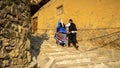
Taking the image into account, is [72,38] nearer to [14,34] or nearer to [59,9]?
[59,9]

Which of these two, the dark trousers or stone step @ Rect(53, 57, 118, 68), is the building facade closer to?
the dark trousers

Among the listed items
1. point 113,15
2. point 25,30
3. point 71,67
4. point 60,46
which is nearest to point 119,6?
point 113,15

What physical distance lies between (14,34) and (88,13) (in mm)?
6879

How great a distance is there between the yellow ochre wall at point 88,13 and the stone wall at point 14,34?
5.27 meters

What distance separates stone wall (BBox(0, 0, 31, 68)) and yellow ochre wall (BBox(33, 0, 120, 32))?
5270 mm

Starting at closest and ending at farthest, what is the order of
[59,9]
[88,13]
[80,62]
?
[80,62]
[88,13]
[59,9]

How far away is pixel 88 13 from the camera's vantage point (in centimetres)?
1170

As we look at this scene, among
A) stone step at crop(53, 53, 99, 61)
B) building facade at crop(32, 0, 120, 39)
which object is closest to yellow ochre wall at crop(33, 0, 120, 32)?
building facade at crop(32, 0, 120, 39)

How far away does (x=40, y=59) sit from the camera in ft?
24.8

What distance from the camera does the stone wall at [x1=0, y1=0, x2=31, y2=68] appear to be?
5230mm

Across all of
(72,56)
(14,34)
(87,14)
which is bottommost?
(72,56)

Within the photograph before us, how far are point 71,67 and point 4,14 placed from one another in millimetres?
3306

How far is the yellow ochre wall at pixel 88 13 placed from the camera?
10.1 metres

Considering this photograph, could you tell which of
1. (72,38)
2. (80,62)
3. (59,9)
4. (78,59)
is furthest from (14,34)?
(59,9)
